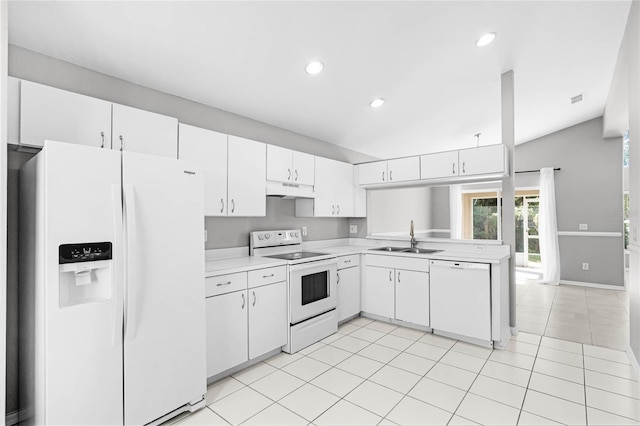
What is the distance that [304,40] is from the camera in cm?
248

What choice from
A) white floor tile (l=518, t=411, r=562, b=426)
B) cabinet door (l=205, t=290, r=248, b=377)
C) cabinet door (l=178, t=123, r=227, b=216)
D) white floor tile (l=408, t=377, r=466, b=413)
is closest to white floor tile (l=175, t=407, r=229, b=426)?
cabinet door (l=205, t=290, r=248, b=377)

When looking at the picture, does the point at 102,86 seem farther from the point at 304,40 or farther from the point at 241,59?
the point at 304,40

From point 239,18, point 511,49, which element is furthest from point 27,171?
point 511,49

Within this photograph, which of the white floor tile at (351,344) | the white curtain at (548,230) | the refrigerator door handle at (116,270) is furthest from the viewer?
the white curtain at (548,230)

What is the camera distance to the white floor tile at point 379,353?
9.37 feet

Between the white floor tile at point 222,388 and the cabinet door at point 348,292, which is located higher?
the cabinet door at point 348,292

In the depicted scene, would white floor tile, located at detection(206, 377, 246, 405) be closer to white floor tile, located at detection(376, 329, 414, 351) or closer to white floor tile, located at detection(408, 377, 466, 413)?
white floor tile, located at detection(408, 377, 466, 413)

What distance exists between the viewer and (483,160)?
3.48m

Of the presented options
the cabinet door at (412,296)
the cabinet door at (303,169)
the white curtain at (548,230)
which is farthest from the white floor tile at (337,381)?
the white curtain at (548,230)

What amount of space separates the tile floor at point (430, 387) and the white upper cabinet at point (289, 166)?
1.78m

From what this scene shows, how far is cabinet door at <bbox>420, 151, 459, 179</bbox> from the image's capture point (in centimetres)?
368

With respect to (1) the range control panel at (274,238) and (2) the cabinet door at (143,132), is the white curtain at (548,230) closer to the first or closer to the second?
(1) the range control panel at (274,238)

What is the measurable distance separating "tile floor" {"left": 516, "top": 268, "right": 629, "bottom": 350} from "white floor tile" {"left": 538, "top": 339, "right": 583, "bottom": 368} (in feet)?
1.44

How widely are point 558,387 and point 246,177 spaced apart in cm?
306
